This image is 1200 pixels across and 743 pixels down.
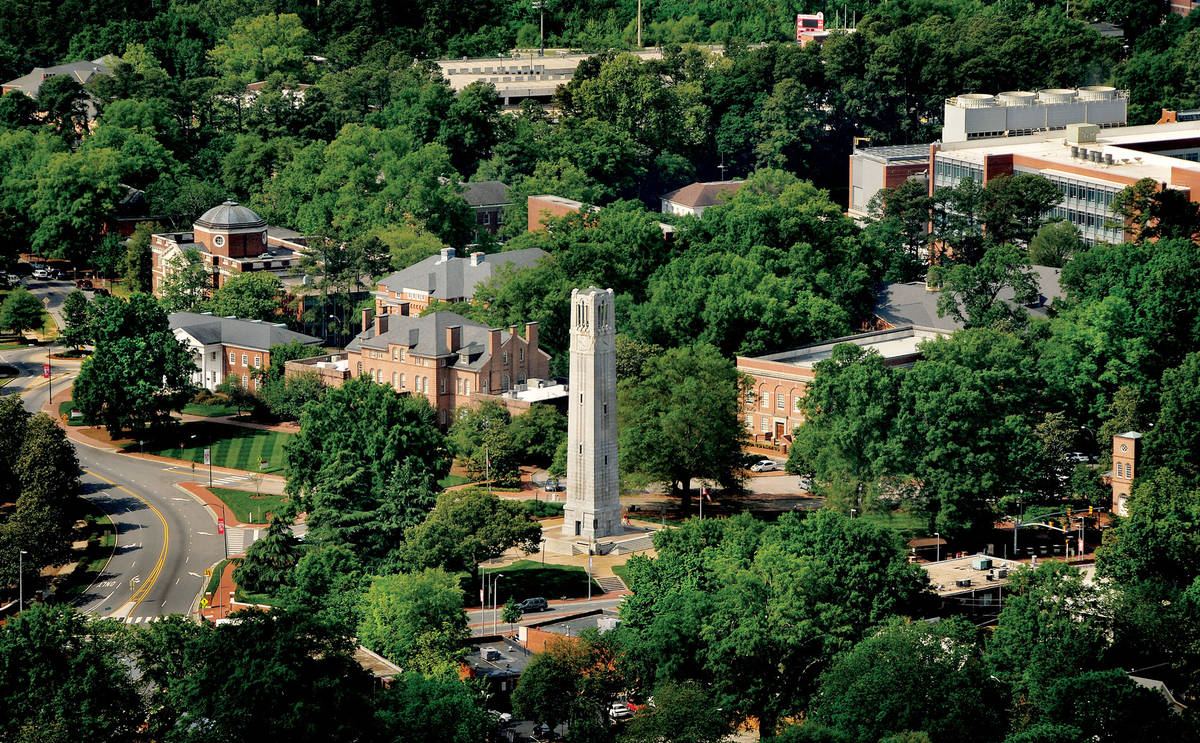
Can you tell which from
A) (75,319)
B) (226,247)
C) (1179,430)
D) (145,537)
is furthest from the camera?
(226,247)

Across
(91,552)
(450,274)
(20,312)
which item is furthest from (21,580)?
(20,312)

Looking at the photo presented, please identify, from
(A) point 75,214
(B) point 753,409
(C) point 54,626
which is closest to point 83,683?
(C) point 54,626

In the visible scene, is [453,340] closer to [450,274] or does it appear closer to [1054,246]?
[450,274]

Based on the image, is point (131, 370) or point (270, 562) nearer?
point (270, 562)

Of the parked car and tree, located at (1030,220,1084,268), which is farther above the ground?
tree, located at (1030,220,1084,268)

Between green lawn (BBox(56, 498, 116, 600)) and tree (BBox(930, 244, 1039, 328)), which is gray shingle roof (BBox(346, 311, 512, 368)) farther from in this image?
tree (BBox(930, 244, 1039, 328))

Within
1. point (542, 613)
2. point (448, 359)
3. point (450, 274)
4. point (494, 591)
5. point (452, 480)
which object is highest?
point (450, 274)

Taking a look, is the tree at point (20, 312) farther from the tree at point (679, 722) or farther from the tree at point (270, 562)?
the tree at point (679, 722)

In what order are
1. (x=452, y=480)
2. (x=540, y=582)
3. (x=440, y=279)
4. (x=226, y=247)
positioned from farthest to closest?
(x=226, y=247) < (x=440, y=279) < (x=452, y=480) < (x=540, y=582)

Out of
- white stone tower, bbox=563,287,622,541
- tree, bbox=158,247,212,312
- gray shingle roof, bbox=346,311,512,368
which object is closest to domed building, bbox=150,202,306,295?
tree, bbox=158,247,212,312
